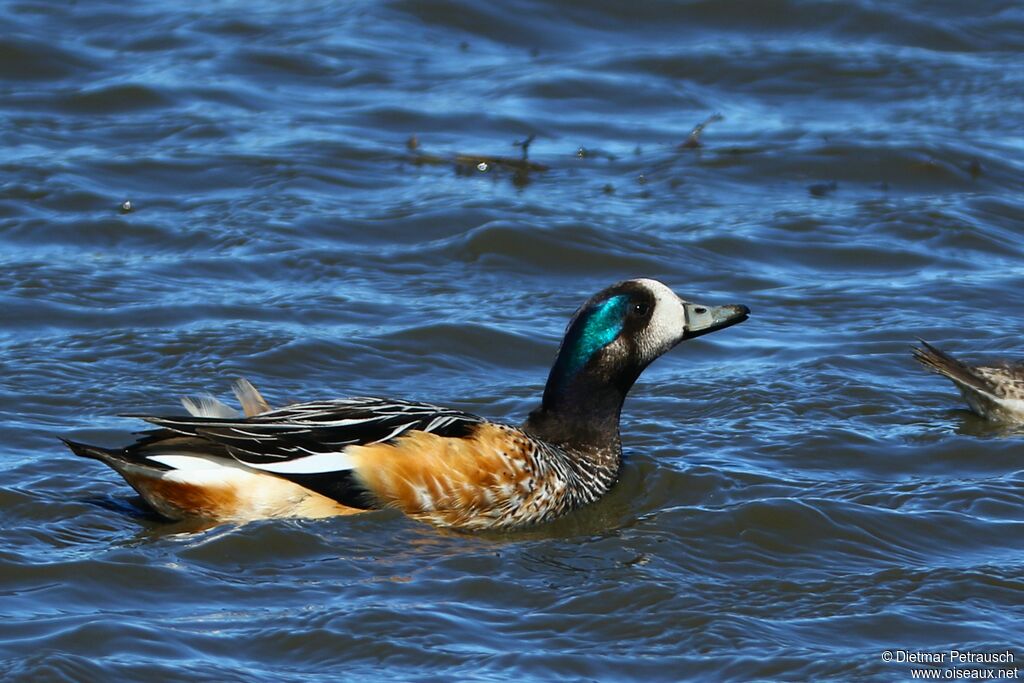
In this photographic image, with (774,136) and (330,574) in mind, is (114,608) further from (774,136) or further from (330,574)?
(774,136)

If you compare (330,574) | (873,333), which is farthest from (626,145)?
(330,574)

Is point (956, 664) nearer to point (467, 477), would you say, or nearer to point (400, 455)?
point (467, 477)

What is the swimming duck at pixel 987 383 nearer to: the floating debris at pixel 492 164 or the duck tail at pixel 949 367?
the duck tail at pixel 949 367

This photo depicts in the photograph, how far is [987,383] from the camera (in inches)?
363

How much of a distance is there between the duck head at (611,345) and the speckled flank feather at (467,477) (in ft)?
1.34

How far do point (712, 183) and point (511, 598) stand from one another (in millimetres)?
6799

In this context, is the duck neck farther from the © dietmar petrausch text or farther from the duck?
the © dietmar petrausch text

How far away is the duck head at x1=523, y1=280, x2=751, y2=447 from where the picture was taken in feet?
26.8

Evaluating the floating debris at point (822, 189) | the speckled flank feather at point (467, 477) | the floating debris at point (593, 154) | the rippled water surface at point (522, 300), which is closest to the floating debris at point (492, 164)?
the rippled water surface at point (522, 300)

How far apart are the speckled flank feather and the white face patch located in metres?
0.72

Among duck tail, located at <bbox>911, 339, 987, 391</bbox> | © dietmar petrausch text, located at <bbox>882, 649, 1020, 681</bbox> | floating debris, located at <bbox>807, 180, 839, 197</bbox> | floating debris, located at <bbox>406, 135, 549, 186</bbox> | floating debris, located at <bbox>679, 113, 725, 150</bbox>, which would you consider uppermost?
floating debris, located at <bbox>679, 113, 725, 150</bbox>

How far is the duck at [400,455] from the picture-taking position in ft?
24.2

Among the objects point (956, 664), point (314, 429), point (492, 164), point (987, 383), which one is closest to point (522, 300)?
point (492, 164)

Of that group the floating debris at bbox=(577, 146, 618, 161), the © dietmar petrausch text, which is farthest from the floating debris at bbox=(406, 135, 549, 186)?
the © dietmar petrausch text
